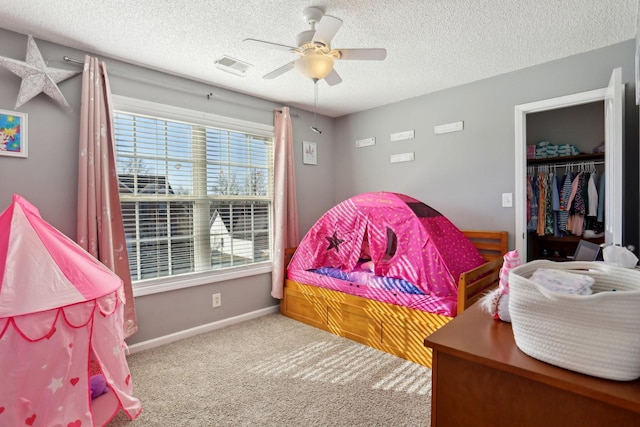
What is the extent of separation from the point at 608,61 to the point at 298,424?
3192mm

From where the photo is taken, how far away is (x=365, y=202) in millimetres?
3113

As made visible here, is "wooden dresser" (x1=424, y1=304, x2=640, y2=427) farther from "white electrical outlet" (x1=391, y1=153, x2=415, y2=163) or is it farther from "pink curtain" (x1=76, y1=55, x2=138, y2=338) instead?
"white electrical outlet" (x1=391, y1=153, x2=415, y2=163)

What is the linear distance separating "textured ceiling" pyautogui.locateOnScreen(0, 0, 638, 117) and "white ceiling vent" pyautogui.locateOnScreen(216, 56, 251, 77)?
5cm

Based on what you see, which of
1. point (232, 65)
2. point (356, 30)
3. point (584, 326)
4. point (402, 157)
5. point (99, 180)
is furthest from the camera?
point (402, 157)

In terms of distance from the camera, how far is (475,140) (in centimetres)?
313

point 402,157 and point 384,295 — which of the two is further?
point 402,157

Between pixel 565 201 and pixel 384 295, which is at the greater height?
pixel 565 201

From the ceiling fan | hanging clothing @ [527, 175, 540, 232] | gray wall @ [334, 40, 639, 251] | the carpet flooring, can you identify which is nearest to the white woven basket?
the carpet flooring

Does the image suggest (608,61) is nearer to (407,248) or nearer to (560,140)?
(560,140)

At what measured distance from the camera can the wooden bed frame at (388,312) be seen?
2471 mm

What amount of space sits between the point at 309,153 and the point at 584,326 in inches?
136

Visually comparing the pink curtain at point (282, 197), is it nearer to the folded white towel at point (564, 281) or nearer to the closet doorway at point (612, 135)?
the closet doorway at point (612, 135)

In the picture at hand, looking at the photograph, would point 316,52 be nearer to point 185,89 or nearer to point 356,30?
point 356,30

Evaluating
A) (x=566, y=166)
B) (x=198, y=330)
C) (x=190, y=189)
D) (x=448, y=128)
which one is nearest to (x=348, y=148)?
(x=448, y=128)
